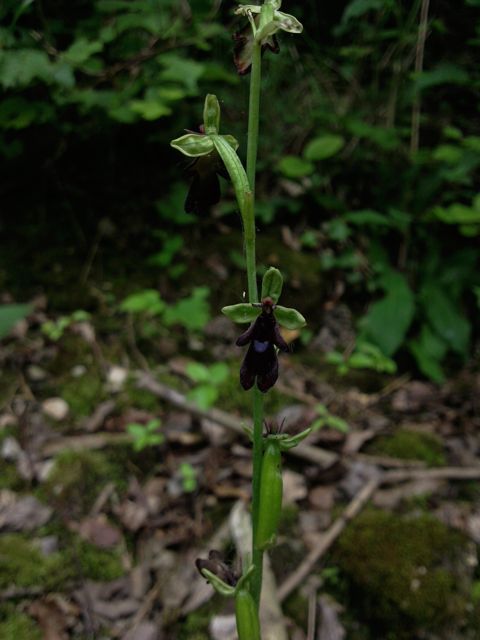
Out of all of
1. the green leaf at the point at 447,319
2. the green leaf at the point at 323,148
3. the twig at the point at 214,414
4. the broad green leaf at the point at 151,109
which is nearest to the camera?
the twig at the point at 214,414

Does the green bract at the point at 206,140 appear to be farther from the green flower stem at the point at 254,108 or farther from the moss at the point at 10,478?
the moss at the point at 10,478

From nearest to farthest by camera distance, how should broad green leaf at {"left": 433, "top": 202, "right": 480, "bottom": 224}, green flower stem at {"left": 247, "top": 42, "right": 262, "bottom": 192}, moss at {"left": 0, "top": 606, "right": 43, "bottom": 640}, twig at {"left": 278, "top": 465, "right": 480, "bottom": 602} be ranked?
green flower stem at {"left": 247, "top": 42, "right": 262, "bottom": 192} < moss at {"left": 0, "top": 606, "right": 43, "bottom": 640} < twig at {"left": 278, "top": 465, "right": 480, "bottom": 602} < broad green leaf at {"left": 433, "top": 202, "right": 480, "bottom": 224}

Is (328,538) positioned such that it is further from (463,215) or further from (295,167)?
(295,167)

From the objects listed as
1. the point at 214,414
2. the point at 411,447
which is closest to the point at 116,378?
the point at 214,414

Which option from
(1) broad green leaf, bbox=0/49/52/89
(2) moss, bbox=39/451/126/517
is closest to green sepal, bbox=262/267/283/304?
(2) moss, bbox=39/451/126/517

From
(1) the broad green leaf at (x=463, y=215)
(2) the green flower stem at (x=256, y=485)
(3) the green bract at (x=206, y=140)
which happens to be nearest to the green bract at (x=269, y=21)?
(3) the green bract at (x=206, y=140)

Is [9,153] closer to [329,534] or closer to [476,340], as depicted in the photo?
[329,534]

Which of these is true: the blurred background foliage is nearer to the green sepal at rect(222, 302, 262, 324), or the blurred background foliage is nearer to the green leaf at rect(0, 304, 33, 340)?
the green leaf at rect(0, 304, 33, 340)
